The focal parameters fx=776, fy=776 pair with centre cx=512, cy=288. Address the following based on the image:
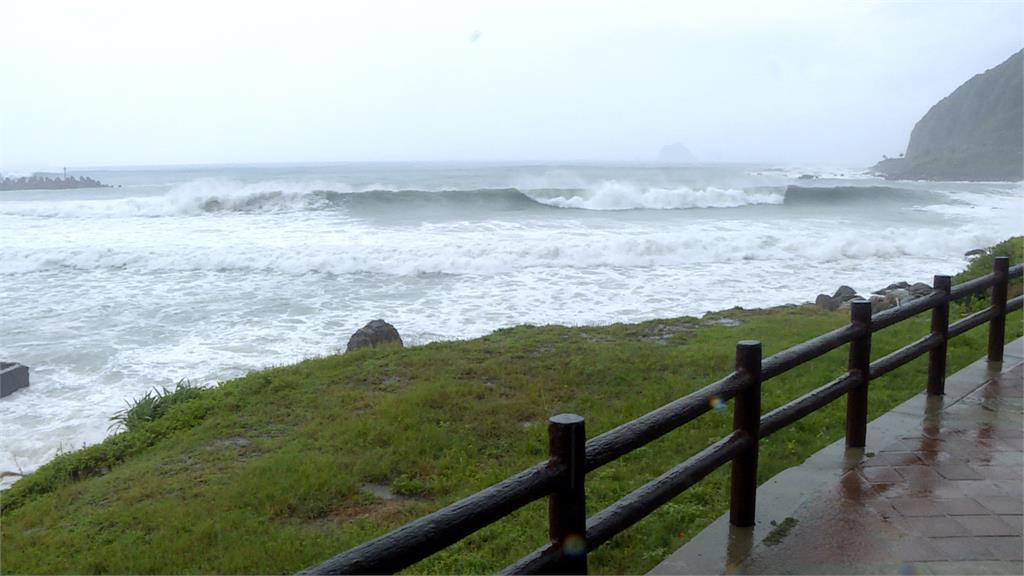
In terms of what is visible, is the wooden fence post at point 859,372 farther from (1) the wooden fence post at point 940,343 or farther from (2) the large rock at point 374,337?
(2) the large rock at point 374,337

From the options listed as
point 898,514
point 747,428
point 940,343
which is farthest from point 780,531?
point 940,343

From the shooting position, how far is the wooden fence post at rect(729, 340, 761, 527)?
3283mm

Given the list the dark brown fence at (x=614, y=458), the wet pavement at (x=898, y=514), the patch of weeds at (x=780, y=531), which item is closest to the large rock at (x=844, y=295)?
the wet pavement at (x=898, y=514)

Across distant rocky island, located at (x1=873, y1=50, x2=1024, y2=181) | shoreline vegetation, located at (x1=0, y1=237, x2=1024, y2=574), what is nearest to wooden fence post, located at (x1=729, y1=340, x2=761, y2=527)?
shoreline vegetation, located at (x1=0, y1=237, x2=1024, y2=574)

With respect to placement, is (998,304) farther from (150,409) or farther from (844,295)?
(844,295)

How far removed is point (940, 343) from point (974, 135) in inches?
3981

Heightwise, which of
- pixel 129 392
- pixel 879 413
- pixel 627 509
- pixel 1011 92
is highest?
pixel 1011 92

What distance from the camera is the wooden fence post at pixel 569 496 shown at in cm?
224

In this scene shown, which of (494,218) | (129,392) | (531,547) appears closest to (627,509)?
(531,547)

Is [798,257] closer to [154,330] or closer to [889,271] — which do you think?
[889,271]

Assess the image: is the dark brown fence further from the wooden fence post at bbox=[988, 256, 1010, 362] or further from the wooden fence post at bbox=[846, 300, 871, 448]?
the wooden fence post at bbox=[988, 256, 1010, 362]

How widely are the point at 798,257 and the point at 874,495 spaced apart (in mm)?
18258

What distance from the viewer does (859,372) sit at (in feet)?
14.4

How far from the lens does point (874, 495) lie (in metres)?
3.81
